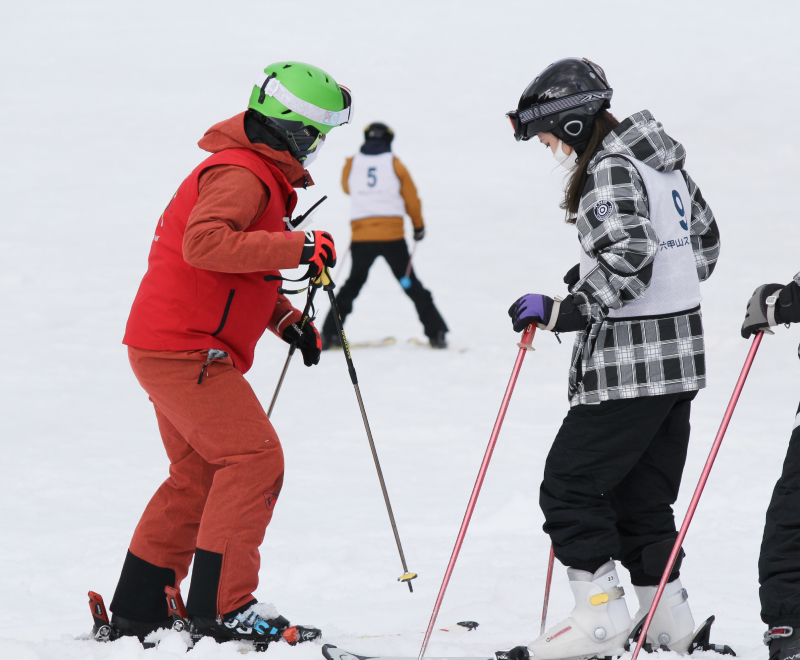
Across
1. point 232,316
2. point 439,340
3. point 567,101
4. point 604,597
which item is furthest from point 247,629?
point 439,340

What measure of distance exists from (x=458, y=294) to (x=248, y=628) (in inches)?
359

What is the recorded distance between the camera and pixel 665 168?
2969 millimetres

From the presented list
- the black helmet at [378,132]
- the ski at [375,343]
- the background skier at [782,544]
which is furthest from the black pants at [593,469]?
the black helmet at [378,132]

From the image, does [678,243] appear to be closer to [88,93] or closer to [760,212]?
[760,212]

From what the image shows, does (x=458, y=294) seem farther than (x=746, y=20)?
No

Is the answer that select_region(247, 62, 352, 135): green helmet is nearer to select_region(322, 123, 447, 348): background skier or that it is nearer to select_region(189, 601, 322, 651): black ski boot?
select_region(189, 601, 322, 651): black ski boot

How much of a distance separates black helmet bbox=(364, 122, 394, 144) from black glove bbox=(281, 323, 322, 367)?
233 inches

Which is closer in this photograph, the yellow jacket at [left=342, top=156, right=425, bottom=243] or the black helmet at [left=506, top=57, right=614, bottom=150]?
the black helmet at [left=506, top=57, right=614, bottom=150]

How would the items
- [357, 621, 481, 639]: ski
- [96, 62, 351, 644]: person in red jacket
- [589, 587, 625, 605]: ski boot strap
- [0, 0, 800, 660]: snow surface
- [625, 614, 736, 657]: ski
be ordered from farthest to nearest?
1. [0, 0, 800, 660]: snow surface
2. [357, 621, 481, 639]: ski
3. [625, 614, 736, 657]: ski
4. [96, 62, 351, 644]: person in red jacket
5. [589, 587, 625, 605]: ski boot strap

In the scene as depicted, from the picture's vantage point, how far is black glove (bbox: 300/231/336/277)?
10.2 ft

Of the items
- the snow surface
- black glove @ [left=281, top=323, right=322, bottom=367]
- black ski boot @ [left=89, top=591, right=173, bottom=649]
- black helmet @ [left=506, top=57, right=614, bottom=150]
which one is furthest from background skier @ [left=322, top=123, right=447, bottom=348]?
black helmet @ [left=506, top=57, right=614, bottom=150]

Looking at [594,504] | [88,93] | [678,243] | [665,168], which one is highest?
[88,93]

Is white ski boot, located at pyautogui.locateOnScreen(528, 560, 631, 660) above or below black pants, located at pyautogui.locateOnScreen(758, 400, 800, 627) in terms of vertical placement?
below

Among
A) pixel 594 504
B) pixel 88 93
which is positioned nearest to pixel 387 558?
pixel 594 504
